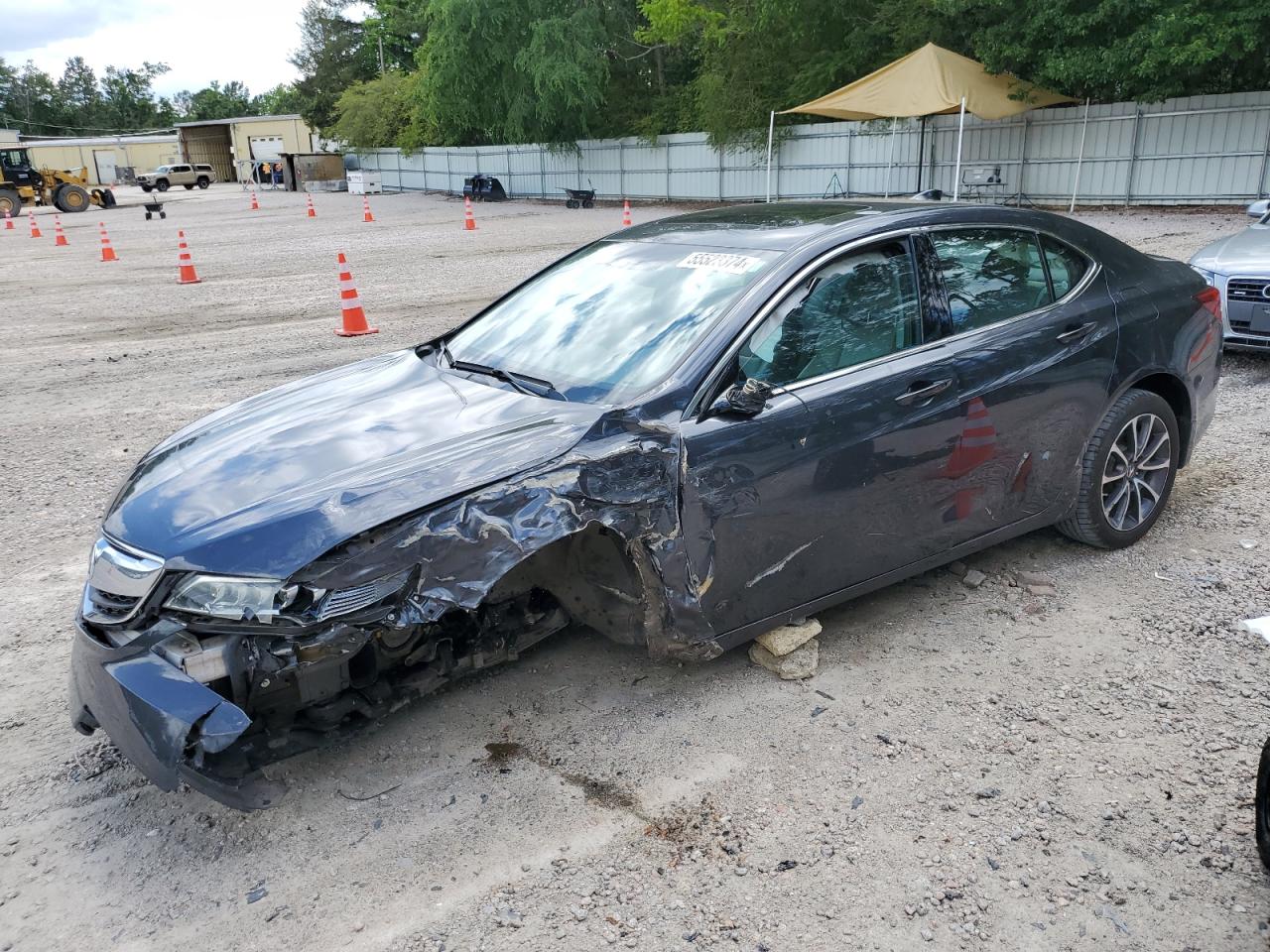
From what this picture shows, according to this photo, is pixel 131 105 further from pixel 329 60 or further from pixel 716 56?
pixel 716 56

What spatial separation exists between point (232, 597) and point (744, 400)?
1.66 meters

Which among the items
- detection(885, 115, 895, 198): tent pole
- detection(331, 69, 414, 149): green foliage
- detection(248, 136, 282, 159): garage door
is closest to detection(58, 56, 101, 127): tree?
detection(248, 136, 282, 159): garage door

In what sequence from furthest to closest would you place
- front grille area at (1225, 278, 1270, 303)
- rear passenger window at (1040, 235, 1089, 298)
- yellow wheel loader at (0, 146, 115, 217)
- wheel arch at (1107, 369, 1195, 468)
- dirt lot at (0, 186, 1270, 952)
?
yellow wheel loader at (0, 146, 115, 217) → front grille area at (1225, 278, 1270, 303) → wheel arch at (1107, 369, 1195, 468) → rear passenger window at (1040, 235, 1089, 298) → dirt lot at (0, 186, 1270, 952)

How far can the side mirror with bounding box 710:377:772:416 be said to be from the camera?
10.4ft

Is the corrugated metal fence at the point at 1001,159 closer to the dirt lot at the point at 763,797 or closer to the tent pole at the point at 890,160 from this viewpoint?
the tent pole at the point at 890,160

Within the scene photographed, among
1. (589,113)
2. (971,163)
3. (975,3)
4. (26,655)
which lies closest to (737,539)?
(26,655)

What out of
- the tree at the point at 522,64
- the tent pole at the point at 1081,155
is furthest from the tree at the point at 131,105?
the tent pole at the point at 1081,155

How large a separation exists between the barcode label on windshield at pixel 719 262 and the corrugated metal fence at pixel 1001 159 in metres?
22.0

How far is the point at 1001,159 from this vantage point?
25734mm

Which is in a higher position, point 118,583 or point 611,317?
point 611,317

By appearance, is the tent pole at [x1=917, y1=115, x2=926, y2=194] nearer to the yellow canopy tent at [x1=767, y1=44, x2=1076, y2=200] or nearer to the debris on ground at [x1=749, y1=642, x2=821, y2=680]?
the yellow canopy tent at [x1=767, y1=44, x2=1076, y2=200]

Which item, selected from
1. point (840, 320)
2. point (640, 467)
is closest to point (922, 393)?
point (840, 320)

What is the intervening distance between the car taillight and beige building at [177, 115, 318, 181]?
74777 mm

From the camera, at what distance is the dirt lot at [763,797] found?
8.27ft
